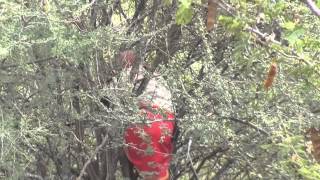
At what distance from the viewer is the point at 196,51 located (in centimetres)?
278

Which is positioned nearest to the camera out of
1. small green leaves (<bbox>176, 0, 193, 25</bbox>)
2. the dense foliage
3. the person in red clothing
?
small green leaves (<bbox>176, 0, 193, 25</bbox>)

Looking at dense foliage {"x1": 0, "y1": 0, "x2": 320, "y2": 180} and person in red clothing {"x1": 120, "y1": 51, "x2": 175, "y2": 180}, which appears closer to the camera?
dense foliage {"x1": 0, "y1": 0, "x2": 320, "y2": 180}

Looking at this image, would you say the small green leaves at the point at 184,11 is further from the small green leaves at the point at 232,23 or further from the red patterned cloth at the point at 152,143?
the red patterned cloth at the point at 152,143

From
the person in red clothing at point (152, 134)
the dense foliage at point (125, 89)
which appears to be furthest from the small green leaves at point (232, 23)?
the person in red clothing at point (152, 134)

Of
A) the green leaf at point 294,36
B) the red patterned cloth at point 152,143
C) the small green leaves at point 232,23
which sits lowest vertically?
the red patterned cloth at point 152,143

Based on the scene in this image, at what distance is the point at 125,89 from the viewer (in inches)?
97.6

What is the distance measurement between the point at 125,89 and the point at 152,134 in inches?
15.3

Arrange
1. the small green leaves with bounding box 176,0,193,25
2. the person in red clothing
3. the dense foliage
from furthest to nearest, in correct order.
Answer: the person in red clothing < the dense foliage < the small green leaves with bounding box 176,0,193,25

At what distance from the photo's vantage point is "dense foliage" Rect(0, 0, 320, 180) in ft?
7.16

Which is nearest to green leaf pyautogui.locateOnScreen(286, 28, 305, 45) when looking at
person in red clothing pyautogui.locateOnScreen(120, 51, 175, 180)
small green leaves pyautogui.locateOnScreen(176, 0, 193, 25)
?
small green leaves pyautogui.locateOnScreen(176, 0, 193, 25)

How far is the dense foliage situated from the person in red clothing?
6cm

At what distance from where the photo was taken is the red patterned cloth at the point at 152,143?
265 cm

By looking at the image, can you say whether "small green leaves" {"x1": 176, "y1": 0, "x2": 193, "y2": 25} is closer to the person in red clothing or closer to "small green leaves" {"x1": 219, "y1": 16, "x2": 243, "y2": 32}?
"small green leaves" {"x1": 219, "y1": 16, "x2": 243, "y2": 32}

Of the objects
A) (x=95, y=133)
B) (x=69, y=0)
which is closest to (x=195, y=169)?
(x=95, y=133)
